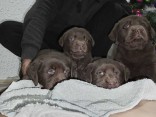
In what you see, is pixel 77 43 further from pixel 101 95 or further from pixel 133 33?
pixel 101 95

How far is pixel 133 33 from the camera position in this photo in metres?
2.48

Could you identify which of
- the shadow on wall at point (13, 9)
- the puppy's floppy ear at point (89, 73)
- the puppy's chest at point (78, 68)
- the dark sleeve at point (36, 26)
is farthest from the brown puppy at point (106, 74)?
the shadow on wall at point (13, 9)

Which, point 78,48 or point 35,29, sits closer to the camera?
point 78,48

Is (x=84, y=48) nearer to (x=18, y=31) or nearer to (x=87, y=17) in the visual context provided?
(x=87, y=17)

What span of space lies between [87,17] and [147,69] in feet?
Answer: 3.04

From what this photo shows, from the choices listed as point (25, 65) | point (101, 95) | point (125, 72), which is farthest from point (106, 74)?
point (25, 65)

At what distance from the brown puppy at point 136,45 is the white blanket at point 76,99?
57 centimetres

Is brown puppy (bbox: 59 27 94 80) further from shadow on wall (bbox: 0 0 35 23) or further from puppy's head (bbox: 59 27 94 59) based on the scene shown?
shadow on wall (bbox: 0 0 35 23)

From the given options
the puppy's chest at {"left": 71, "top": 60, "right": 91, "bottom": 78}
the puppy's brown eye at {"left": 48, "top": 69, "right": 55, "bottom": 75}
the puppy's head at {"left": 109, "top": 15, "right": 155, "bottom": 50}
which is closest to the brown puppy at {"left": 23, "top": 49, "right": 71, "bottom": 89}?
the puppy's brown eye at {"left": 48, "top": 69, "right": 55, "bottom": 75}

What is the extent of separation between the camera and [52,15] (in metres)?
3.18

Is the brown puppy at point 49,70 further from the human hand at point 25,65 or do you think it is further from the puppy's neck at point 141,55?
the puppy's neck at point 141,55

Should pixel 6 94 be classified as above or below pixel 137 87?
below

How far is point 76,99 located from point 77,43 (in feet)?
2.22

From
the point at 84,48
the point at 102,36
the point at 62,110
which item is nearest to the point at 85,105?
the point at 62,110
